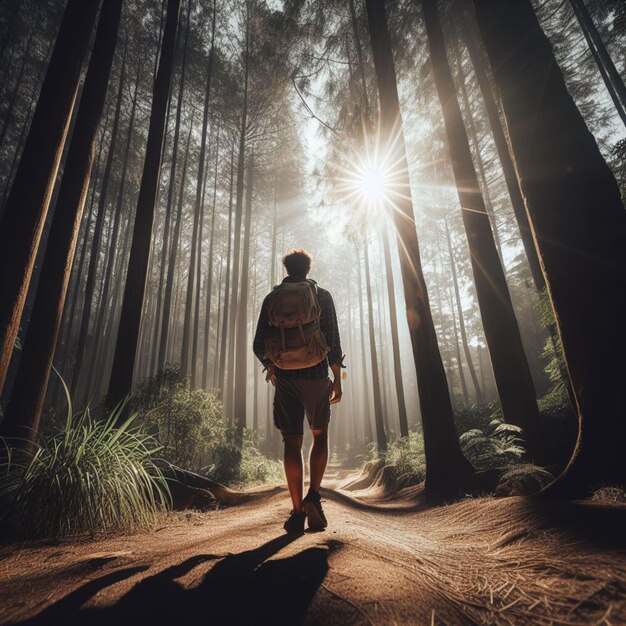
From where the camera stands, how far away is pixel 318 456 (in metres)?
2.19

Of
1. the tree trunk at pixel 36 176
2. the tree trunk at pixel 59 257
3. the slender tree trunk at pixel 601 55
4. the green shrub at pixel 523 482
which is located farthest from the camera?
the slender tree trunk at pixel 601 55

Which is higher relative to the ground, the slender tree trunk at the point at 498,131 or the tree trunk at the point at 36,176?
the slender tree trunk at the point at 498,131

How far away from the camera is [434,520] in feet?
9.57

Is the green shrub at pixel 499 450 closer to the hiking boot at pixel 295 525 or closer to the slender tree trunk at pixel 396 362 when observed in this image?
the hiking boot at pixel 295 525

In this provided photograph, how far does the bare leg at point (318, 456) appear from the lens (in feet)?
6.98

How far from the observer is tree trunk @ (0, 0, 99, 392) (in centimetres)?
240

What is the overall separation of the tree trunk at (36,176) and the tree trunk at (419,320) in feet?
15.0

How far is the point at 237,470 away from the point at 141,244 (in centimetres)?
756

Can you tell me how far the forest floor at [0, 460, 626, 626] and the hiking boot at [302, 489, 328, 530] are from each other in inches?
6.2

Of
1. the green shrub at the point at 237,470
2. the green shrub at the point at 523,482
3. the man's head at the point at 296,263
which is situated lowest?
the green shrub at the point at 237,470

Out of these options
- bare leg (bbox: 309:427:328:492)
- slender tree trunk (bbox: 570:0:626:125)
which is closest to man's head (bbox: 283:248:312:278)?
bare leg (bbox: 309:427:328:492)

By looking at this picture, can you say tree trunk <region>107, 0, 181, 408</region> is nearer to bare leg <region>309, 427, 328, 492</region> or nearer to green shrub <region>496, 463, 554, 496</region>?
bare leg <region>309, 427, 328, 492</region>

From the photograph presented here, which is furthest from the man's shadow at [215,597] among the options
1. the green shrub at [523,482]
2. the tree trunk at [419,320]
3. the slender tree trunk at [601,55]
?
the slender tree trunk at [601,55]

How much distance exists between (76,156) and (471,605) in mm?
5776
